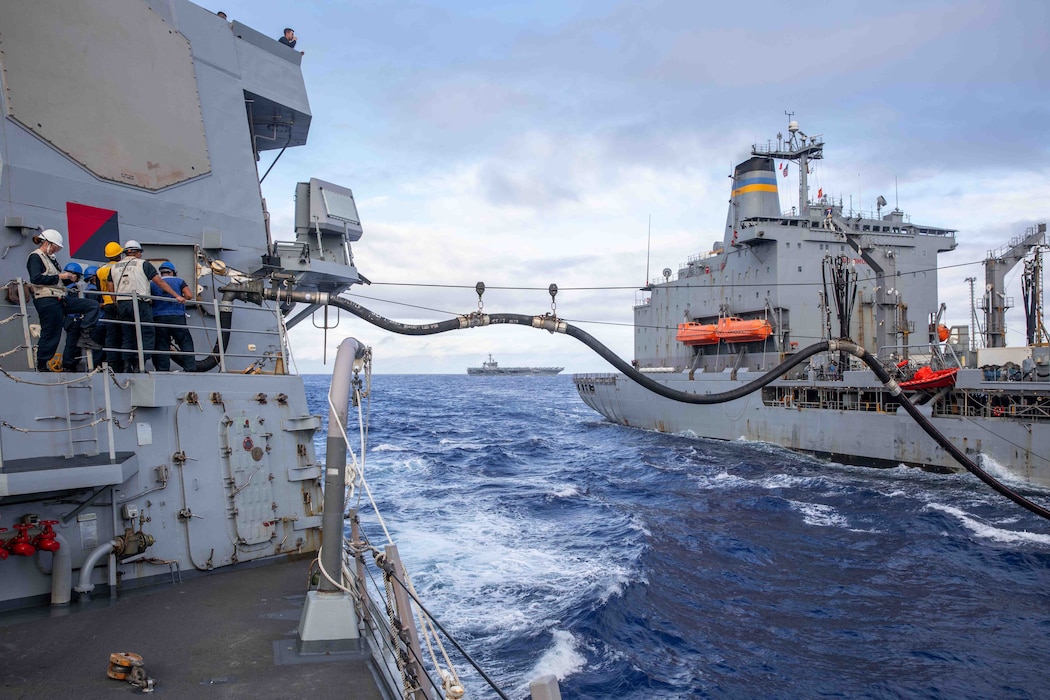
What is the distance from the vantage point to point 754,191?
112ft

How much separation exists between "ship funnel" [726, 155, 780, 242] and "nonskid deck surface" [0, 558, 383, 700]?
32.6 metres

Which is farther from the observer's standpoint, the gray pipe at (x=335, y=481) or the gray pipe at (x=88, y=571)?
the gray pipe at (x=88, y=571)

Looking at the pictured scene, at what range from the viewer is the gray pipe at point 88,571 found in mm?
4992

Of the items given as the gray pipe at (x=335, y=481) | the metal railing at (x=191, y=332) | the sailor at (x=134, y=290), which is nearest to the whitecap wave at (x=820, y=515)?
the metal railing at (x=191, y=332)

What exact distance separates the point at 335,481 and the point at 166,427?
88.5 inches

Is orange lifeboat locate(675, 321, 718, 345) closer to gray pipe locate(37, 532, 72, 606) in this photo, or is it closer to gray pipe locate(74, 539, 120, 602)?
gray pipe locate(74, 539, 120, 602)

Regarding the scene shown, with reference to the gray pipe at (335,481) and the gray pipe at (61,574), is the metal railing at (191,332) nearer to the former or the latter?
the gray pipe at (61,574)

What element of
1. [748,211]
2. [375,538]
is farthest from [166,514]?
[748,211]

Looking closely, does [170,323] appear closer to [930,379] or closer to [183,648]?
[183,648]

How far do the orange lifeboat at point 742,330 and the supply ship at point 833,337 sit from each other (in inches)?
3.6

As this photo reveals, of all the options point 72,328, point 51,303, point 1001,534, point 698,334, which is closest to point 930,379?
point 1001,534

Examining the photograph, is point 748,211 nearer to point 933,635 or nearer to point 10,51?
point 933,635

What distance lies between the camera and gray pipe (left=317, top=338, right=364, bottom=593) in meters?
4.33

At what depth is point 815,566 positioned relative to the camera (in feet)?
40.1
